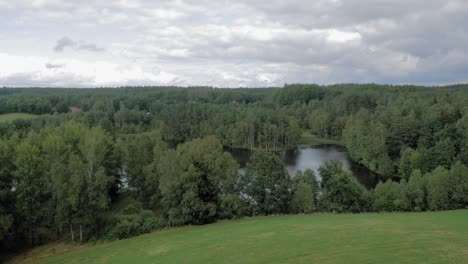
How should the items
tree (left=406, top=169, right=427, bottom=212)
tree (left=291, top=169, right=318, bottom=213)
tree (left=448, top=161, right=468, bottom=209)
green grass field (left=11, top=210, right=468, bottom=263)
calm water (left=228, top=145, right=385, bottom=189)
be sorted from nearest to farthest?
green grass field (left=11, top=210, right=468, bottom=263) < tree (left=291, top=169, right=318, bottom=213) < tree (left=448, top=161, right=468, bottom=209) < tree (left=406, top=169, right=427, bottom=212) < calm water (left=228, top=145, right=385, bottom=189)

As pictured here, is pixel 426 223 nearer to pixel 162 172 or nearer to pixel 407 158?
pixel 162 172

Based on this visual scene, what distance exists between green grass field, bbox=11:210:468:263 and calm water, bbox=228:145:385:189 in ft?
86.0

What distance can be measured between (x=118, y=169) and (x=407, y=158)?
4587cm

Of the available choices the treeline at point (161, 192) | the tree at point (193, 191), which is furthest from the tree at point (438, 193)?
the tree at point (193, 191)

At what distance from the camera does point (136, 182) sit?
42.5 meters

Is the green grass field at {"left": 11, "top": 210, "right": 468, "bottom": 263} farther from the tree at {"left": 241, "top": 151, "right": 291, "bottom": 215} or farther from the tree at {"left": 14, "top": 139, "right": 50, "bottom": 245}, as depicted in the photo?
the tree at {"left": 14, "top": 139, "right": 50, "bottom": 245}

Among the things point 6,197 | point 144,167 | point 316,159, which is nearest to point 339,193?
point 144,167

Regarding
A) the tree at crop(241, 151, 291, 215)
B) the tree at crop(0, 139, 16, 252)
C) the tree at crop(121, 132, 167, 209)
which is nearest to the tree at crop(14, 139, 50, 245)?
the tree at crop(0, 139, 16, 252)

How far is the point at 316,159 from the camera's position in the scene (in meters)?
80.4

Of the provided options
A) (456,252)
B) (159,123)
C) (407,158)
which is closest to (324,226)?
(456,252)

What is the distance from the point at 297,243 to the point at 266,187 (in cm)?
1398

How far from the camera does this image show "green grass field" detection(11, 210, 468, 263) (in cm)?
1969

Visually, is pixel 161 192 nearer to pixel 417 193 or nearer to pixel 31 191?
pixel 31 191

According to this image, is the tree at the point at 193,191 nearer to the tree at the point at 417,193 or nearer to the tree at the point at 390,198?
the tree at the point at 390,198
